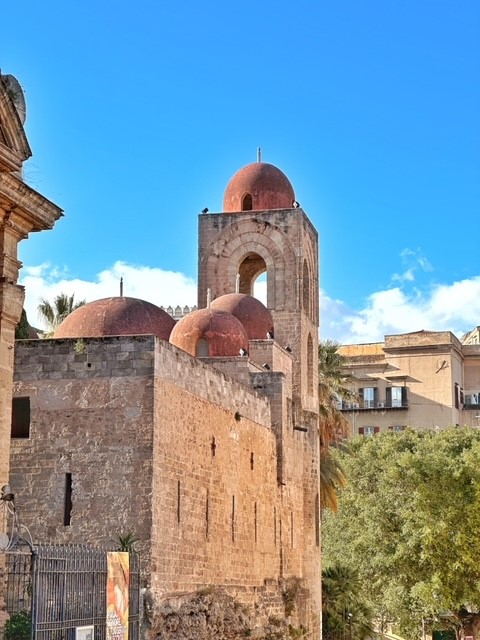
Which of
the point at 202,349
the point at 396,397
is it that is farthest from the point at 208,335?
the point at 396,397

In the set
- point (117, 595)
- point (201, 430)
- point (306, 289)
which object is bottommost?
point (117, 595)

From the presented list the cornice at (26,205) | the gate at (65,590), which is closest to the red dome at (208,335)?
the gate at (65,590)

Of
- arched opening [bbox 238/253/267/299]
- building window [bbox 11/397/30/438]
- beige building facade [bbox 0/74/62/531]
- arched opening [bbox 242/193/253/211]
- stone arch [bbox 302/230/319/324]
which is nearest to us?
beige building facade [bbox 0/74/62/531]

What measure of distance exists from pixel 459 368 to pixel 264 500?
115 feet

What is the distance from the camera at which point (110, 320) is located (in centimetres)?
2297

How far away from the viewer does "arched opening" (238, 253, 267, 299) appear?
33.1 meters

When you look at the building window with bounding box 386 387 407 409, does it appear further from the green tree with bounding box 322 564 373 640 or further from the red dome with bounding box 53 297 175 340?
the red dome with bounding box 53 297 175 340

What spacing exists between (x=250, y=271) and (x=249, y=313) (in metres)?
5.32

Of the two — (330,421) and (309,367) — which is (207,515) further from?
(330,421)

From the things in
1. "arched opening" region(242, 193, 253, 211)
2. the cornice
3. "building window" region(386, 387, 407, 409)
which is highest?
"arched opening" region(242, 193, 253, 211)

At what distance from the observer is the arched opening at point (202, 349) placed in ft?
82.0

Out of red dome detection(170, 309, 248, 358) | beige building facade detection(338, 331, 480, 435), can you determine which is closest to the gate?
red dome detection(170, 309, 248, 358)

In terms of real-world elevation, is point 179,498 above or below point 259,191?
below

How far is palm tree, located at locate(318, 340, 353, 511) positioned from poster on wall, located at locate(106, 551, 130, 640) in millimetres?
18533
